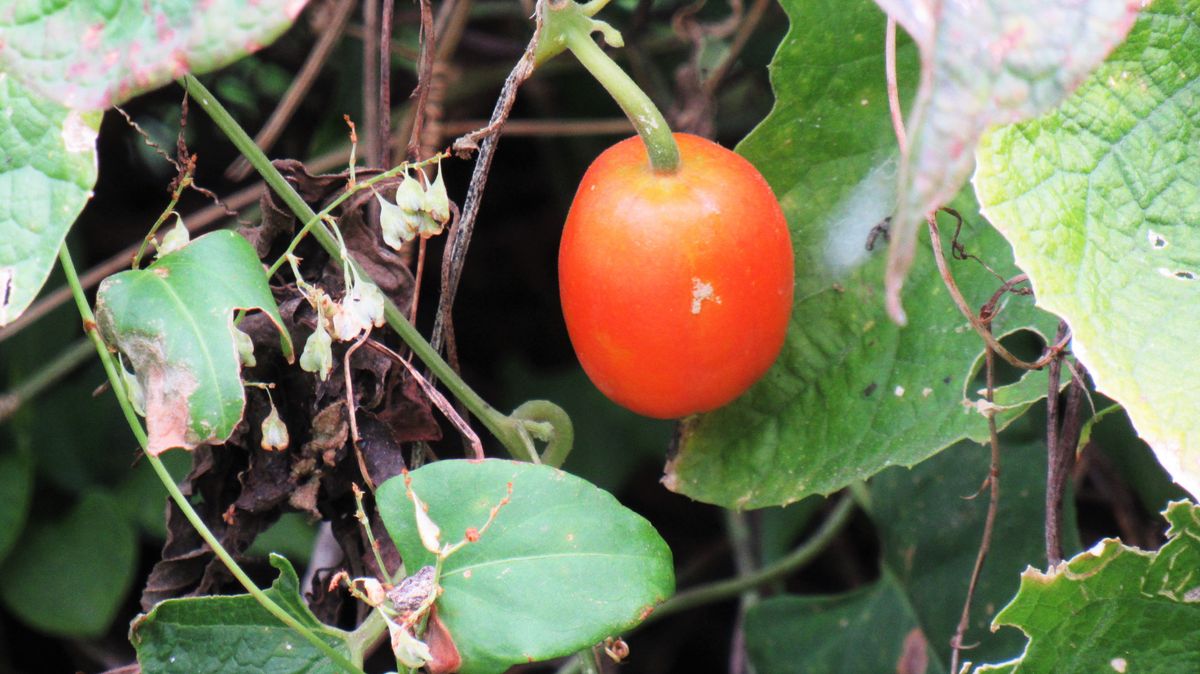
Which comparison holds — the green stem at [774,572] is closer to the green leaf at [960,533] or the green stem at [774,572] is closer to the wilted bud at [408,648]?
the green leaf at [960,533]

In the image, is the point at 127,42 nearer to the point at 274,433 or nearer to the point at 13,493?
the point at 274,433

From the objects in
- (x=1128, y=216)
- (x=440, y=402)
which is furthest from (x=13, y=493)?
(x=1128, y=216)

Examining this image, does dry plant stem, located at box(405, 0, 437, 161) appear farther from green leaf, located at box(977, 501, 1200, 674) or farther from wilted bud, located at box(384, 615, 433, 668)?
green leaf, located at box(977, 501, 1200, 674)

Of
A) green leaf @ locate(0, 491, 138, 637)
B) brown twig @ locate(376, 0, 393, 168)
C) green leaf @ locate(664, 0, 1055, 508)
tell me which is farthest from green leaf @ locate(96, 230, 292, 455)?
green leaf @ locate(0, 491, 138, 637)

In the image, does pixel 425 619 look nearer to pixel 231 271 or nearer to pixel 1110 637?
pixel 231 271

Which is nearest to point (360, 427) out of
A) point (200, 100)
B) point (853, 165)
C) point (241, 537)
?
point (241, 537)

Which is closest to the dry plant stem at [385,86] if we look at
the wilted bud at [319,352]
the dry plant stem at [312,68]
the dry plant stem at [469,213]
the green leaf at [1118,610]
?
the dry plant stem at [469,213]
